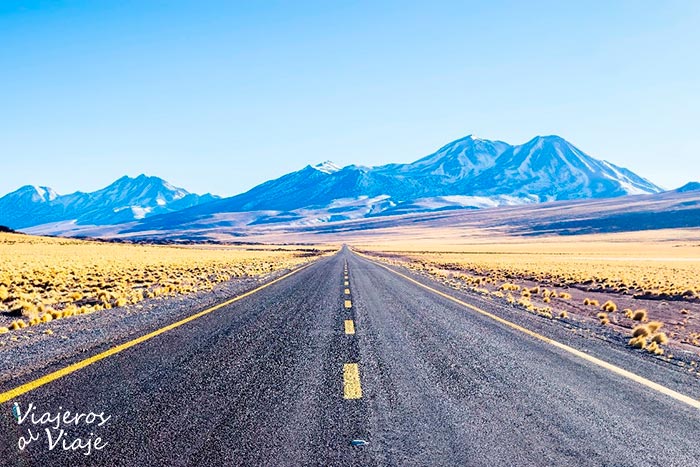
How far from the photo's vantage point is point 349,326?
10.3 metres

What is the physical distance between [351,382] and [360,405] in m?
0.87

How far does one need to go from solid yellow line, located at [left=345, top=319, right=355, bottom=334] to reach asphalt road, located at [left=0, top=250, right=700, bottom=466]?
0.31m

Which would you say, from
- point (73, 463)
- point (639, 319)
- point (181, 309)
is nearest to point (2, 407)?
point (73, 463)

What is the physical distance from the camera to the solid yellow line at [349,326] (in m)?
9.73

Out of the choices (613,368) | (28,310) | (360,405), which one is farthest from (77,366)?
(613,368)

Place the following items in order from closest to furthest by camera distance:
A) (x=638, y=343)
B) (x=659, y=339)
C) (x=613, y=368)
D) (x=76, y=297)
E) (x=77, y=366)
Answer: (x=77, y=366) < (x=613, y=368) < (x=638, y=343) < (x=659, y=339) < (x=76, y=297)

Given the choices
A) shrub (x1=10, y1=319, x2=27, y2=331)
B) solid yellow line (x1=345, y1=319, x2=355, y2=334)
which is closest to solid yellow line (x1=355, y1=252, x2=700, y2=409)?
solid yellow line (x1=345, y1=319, x2=355, y2=334)

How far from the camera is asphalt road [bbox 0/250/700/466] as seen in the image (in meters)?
4.12

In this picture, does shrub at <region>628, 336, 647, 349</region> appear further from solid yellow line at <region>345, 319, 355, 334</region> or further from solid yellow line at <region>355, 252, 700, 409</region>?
solid yellow line at <region>345, 319, 355, 334</region>

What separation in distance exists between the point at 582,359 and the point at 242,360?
18.9 feet

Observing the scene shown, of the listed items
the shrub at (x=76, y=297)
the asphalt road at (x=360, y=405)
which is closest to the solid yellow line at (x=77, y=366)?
the asphalt road at (x=360, y=405)

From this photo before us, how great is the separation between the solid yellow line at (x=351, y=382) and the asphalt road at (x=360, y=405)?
0.09 feet

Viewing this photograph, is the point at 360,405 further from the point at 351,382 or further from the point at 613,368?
the point at 613,368

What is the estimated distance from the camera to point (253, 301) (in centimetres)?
1470
